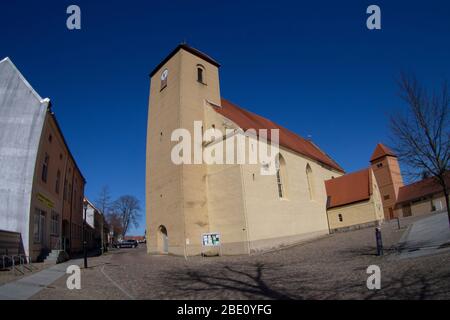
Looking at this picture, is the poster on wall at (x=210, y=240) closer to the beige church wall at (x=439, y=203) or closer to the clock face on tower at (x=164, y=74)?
the clock face on tower at (x=164, y=74)

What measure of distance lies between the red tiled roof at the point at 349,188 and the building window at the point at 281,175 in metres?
9.15

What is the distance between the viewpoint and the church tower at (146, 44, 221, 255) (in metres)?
23.3

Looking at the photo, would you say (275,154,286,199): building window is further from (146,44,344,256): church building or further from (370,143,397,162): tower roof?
(370,143,397,162): tower roof

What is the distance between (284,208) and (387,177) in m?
35.3

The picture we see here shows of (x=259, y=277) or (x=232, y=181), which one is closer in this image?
(x=259, y=277)

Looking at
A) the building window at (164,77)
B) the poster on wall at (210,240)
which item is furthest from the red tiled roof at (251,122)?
the poster on wall at (210,240)

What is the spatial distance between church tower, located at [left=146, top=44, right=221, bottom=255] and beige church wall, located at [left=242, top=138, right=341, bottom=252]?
4.14 metres

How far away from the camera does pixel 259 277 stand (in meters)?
11.1

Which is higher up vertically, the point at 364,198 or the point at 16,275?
the point at 364,198

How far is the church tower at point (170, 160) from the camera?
23.3 meters
